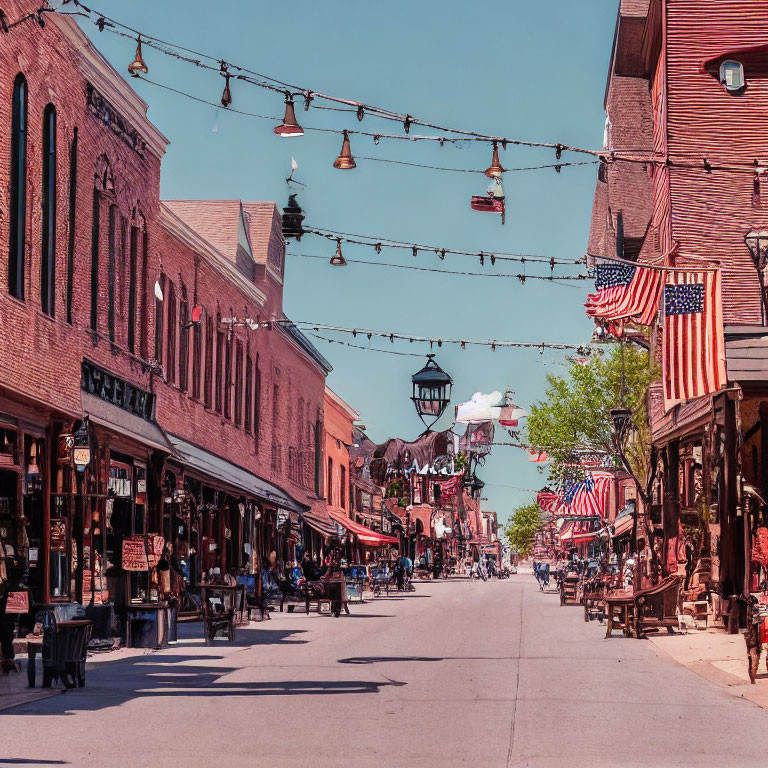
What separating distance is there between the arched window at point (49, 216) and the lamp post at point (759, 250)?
13.4 m

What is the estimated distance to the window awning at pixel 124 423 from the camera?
25938mm

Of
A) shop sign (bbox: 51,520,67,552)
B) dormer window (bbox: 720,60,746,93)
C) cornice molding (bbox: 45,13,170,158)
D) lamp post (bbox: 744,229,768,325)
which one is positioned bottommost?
shop sign (bbox: 51,520,67,552)

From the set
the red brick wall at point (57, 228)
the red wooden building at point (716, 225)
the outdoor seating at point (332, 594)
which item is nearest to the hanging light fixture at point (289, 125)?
the red brick wall at point (57, 228)

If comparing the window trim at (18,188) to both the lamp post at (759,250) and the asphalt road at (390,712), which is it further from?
the lamp post at (759,250)

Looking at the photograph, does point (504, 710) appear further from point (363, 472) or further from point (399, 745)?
point (363, 472)

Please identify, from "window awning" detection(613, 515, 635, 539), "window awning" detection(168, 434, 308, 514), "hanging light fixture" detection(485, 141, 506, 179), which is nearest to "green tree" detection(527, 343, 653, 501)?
"window awning" detection(613, 515, 635, 539)

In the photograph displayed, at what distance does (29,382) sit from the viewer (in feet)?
75.1

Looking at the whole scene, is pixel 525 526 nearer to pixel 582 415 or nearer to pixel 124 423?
pixel 582 415

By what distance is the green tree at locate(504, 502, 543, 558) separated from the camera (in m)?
151

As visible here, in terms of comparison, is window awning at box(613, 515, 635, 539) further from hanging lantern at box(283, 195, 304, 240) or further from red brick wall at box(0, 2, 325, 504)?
hanging lantern at box(283, 195, 304, 240)

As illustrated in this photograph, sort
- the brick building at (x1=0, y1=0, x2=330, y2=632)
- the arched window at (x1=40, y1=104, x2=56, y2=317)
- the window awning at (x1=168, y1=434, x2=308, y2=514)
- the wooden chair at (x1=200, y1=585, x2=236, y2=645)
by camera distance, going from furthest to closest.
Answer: the window awning at (x1=168, y1=434, x2=308, y2=514) → the arched window at (x1=40, y1=104, x2=56, y2=317) → the wooden chair at (x1=200, y1=585, x2=236, y2=645) → the brick building at (x1=0, y1=0, x2=330, y2=632)

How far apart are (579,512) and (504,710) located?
3273 cm

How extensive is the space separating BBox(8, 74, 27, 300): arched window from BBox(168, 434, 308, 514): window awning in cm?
845

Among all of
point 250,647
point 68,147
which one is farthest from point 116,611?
point 68,147
